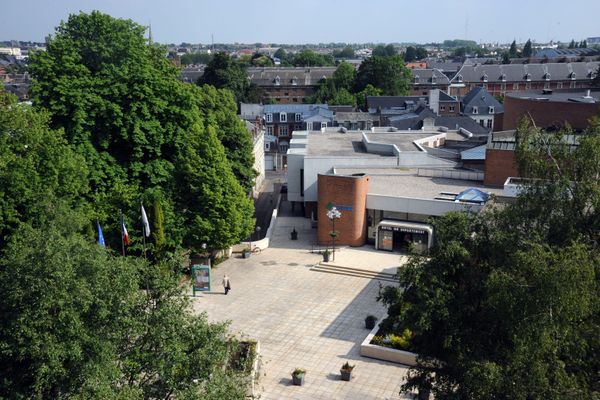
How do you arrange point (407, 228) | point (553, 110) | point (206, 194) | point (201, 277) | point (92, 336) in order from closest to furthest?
point (92, 336) < point (201, 277) < point (206, 194) < point (407, 228) < point (553, 110)

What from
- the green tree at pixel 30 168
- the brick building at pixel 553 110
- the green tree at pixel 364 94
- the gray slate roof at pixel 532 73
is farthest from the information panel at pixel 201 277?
the gray slate roof at pixel 532 73

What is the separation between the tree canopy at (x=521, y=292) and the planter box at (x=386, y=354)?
14.3 feet

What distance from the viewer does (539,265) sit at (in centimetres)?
1374

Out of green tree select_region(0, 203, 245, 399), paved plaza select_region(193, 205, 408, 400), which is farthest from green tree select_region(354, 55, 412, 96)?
green tree select_region(0, 203, 245, 399)

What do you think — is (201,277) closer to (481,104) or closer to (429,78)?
(481,104)

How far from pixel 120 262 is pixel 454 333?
9.34 meters

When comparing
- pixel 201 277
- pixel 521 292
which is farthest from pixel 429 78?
pixel 521 292

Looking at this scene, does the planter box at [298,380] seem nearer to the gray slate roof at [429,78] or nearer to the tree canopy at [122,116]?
the tree canopy at [122,116]

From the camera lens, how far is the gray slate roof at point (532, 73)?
10881 centimetres

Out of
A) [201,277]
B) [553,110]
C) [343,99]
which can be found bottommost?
[201,277]

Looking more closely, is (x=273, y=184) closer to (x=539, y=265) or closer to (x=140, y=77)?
(x=140, y=77)

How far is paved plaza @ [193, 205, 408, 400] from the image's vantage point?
2278 centimetres

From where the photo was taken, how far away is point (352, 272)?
34781mm

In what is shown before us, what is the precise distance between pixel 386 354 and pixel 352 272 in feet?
34.7
